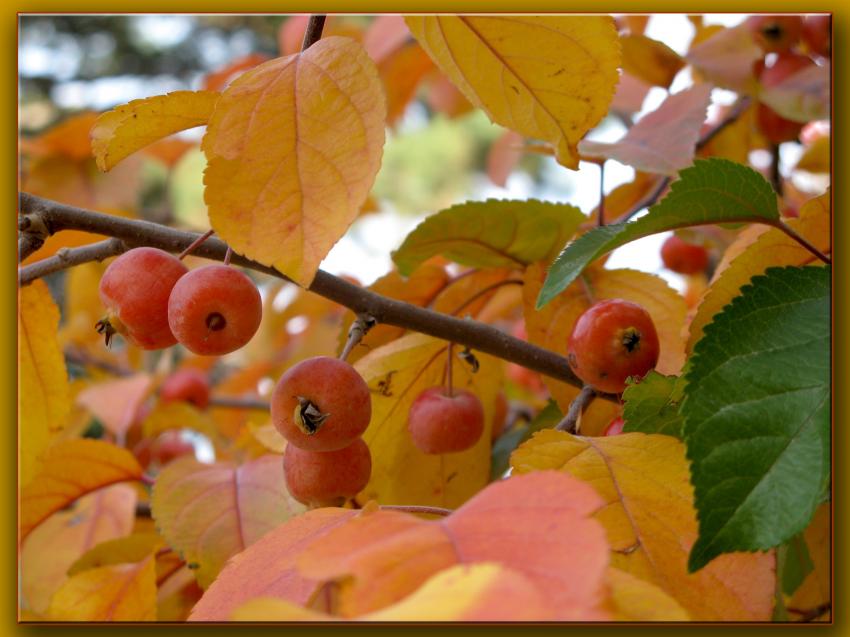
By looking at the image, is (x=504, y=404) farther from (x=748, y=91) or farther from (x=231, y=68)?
(x=231, y=68)

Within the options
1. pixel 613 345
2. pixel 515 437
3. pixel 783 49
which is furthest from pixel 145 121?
pixel 783 49

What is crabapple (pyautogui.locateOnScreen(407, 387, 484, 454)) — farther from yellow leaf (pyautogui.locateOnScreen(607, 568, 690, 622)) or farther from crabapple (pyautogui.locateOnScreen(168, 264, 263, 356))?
yellow leaf (pyautogui.locateOnScreen(607, 568, 690, 622))

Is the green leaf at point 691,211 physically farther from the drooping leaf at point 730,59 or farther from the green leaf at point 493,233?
the drooping leaf at point 730,59

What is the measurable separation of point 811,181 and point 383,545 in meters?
1.54

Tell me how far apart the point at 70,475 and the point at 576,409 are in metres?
0.65

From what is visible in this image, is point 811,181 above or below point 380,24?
below

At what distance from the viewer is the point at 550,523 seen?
0.51m

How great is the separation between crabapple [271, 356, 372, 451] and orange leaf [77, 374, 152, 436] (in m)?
0.88

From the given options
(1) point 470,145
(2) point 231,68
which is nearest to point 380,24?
(2) point 231,68

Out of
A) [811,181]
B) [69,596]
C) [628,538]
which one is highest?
[811,181]

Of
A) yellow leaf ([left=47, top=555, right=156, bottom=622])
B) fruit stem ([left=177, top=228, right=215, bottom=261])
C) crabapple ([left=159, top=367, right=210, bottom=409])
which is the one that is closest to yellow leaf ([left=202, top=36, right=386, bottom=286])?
fruit stem ([left=177, top=228, right=215, bottom=261])

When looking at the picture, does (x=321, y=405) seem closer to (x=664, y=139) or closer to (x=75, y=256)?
(x=75, y=256)

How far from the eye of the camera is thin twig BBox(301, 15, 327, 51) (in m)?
0.74

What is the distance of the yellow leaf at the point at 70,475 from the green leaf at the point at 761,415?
0.79m
